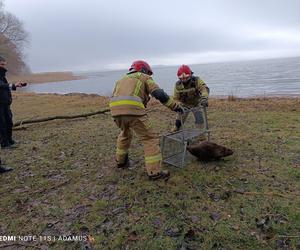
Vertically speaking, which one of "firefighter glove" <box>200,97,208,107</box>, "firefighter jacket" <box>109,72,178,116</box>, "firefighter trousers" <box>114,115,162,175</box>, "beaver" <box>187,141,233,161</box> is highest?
"firefighter jacket" <box>109,72,178,116</box>

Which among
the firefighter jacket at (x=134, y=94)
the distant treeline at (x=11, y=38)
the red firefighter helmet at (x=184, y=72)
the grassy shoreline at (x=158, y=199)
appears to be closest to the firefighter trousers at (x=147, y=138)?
the firefighter jacket at (x=134, y=94)

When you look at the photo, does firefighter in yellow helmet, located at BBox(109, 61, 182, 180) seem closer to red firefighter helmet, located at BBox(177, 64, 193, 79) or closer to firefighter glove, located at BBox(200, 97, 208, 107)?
firefighter glove, located at BBox(200, 97, 208, 107)

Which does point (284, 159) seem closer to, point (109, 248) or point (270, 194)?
point (270, 194)

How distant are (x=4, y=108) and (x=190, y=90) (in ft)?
14.7

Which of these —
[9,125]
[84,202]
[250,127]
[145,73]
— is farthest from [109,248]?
[250,127]

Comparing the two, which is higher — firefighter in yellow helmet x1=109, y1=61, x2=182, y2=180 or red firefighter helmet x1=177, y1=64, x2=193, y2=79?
red firefighter helmet x1=177, y1=64, x2=193, y2=79

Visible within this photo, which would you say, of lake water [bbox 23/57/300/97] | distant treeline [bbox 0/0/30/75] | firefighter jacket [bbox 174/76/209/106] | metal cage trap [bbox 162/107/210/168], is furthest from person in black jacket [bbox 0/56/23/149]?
distant treeline [bbox 0/0/30/75]

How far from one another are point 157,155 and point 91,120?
659 centimetres

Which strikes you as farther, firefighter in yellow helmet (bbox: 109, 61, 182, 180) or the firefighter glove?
the firefighter glove

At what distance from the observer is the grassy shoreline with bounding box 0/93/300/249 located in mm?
3350

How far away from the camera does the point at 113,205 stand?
4.16 metres

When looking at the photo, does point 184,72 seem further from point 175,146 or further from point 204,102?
point 175,146

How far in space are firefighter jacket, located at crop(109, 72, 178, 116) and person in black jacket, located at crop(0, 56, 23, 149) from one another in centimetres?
361

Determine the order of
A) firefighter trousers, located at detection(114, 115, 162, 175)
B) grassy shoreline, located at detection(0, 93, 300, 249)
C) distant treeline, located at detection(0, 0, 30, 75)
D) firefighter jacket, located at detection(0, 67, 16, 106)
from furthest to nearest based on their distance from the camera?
distant treeline, located at detection(0, 0, 30, 75)
firefighter jacket, located at detection(0, 67, 16, 106)
firefighter trousers, located at detection(114, 115, 162, 175)
grassy shoreline, located at detection(0, 93, 300, 249)
